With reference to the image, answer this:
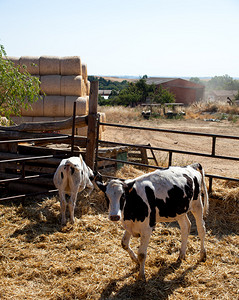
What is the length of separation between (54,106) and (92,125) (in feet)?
23.5

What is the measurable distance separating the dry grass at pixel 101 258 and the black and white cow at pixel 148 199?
1.09ft

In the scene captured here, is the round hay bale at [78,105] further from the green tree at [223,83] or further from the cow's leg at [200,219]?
the green tree at [223,83]

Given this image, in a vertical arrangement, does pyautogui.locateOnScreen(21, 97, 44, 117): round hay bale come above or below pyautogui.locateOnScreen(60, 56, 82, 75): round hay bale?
below

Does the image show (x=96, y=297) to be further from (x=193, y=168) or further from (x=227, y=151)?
(x=227, y=151)

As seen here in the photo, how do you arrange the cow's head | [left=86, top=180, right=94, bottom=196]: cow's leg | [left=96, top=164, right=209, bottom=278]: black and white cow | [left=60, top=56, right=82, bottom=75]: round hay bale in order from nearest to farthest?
the cow's head < [left=96, top=164, right=209, bottom=278]: black and white cow < [left=86, top=180, right=94, bottom=196]: cow's leg < [left=60, top=56, right=82, bottom=75]: round hay bale

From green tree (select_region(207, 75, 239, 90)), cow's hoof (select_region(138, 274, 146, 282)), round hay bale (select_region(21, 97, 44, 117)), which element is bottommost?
cow's hoof (select_region(138, 274, 146, 282))

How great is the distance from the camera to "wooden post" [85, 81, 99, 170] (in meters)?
6.08

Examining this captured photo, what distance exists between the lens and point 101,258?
4297 mm

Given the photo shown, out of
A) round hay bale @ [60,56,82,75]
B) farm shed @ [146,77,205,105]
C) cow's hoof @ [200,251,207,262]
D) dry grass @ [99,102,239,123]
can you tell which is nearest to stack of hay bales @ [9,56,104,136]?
round hay bale @ [60,56,82,75]

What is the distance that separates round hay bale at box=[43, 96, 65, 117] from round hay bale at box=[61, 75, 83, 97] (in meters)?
0.41

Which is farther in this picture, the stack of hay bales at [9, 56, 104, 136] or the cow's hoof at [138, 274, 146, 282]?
the stack of hay bales at [9, 56, 104, 136]

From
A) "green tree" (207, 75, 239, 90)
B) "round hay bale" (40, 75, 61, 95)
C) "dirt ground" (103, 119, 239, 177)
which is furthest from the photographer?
"green tree" (207, 75, 239, 90)

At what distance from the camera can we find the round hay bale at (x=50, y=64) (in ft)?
43.8

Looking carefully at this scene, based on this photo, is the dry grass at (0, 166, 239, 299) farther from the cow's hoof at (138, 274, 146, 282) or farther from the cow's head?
the cow's head
